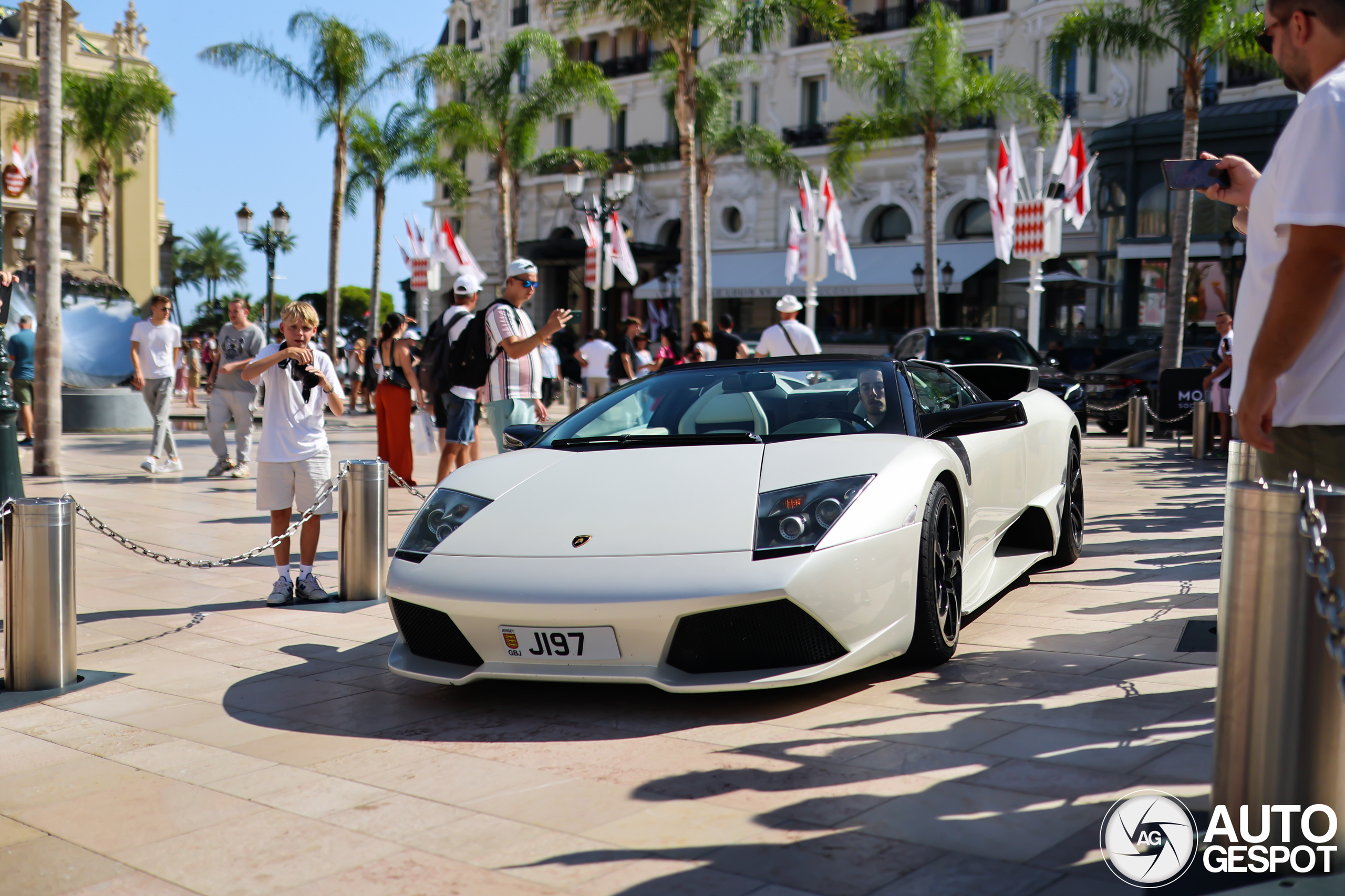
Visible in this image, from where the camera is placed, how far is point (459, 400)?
8.91 m

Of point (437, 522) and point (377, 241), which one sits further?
point (377, 241)

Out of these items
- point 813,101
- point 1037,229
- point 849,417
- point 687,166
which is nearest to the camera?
point 849,417

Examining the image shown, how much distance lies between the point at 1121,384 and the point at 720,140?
1586cm

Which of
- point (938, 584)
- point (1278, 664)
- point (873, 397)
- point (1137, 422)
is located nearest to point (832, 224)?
point (1137, 422)

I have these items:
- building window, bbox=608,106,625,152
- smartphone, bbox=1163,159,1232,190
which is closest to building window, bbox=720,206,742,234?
building window, bbox=608,106,625,152

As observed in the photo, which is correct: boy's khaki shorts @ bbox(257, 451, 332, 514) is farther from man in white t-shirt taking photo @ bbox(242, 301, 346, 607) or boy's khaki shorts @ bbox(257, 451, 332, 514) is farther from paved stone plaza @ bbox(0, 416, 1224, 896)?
paved stone plaza @ bbox(0, 416, 1224, 896)

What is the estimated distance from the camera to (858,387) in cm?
518

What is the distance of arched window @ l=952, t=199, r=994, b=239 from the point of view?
37.5 metres

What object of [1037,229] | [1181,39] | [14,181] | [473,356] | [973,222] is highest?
[1181,39]

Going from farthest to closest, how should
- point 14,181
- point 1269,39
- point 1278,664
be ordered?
point 14,181 < point 1269,39 < point 1278,664

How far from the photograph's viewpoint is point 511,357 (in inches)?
325

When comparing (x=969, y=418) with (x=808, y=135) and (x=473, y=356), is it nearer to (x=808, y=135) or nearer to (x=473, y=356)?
(x=473, y=356)

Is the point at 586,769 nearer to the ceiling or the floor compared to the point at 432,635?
nearer to the floor

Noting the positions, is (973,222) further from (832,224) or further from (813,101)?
(832,224)
